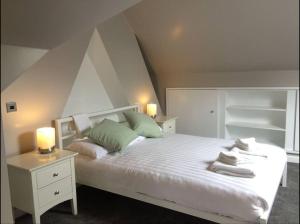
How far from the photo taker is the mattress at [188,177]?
181cm

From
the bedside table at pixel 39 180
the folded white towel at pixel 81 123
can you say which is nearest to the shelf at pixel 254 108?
the folded white towel at pixel 81 123

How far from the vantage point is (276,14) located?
2.96 meters

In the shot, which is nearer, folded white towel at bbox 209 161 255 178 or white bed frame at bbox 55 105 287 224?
white bed frame at bbox 55 105 287 224

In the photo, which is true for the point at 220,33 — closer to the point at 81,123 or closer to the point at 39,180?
the point at 81,123

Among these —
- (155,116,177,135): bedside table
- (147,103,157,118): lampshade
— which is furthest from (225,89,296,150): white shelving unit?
(147,103,157,118): lampshade

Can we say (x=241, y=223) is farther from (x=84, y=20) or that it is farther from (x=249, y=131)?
(x=249, y=131)

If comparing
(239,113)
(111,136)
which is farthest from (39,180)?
(239,113)

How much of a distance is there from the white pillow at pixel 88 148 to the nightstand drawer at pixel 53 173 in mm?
314

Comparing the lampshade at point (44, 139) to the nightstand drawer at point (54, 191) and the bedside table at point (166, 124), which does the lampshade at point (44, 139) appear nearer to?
the nightstand drawer at point (54, 191)

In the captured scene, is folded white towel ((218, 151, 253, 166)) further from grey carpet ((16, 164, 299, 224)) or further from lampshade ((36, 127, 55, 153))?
lampshade ((36, 127, 55, 153))

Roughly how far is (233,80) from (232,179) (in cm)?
241

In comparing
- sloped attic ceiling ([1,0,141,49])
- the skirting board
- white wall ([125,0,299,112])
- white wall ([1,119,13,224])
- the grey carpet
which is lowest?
the grey carpet

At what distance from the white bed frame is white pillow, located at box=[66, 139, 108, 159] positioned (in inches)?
5.5

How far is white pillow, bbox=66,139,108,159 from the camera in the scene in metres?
2.54
